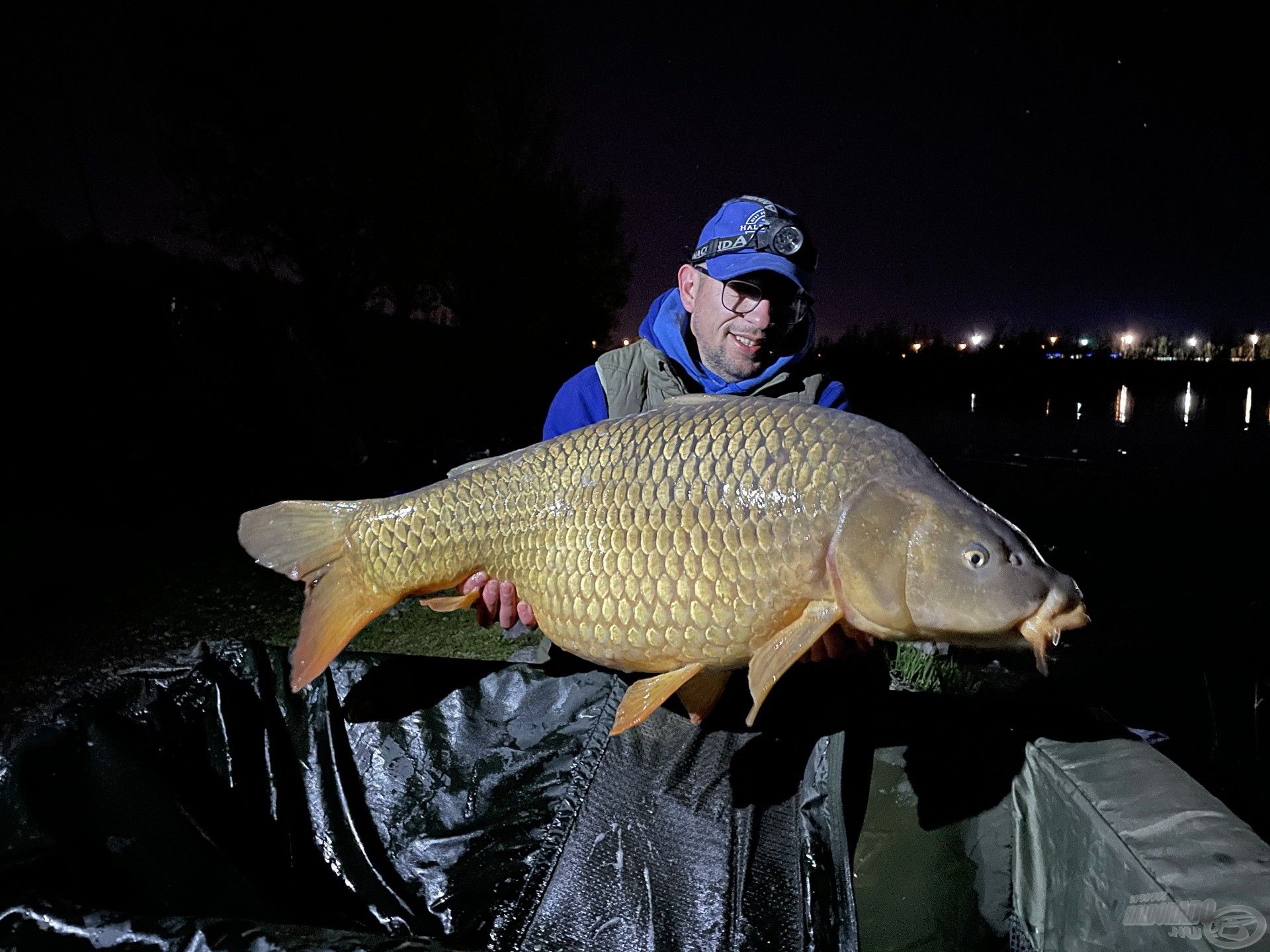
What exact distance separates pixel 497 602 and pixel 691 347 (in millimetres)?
867

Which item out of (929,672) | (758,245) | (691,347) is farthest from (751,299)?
(929,672)

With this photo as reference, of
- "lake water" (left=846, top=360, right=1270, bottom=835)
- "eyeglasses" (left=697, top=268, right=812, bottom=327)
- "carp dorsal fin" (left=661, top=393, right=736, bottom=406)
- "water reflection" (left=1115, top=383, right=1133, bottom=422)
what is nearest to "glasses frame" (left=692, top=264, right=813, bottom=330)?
"eyeglasses" (left=697, top=268, right=812, bottom=327)

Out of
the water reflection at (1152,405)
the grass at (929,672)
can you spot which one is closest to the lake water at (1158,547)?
the water reflection at (1152,405)

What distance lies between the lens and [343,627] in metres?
1.38

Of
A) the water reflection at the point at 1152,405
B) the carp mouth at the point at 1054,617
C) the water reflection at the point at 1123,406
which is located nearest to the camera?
the carp mouth at the point at 1054,617

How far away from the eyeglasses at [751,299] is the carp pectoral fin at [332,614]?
1019 mm

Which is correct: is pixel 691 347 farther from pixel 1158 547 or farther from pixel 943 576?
pixel 1158 547

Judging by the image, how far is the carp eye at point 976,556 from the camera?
40.4 inches

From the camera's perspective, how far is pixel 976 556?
40.6 inches

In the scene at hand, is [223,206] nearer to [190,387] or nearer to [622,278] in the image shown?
[190,387]

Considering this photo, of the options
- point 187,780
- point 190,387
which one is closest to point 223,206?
point 190,387

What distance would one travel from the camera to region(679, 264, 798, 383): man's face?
66.7 inches

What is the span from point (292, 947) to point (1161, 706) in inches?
157

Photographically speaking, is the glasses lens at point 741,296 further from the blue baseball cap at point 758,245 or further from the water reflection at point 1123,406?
the water reflection at point 1123,406
